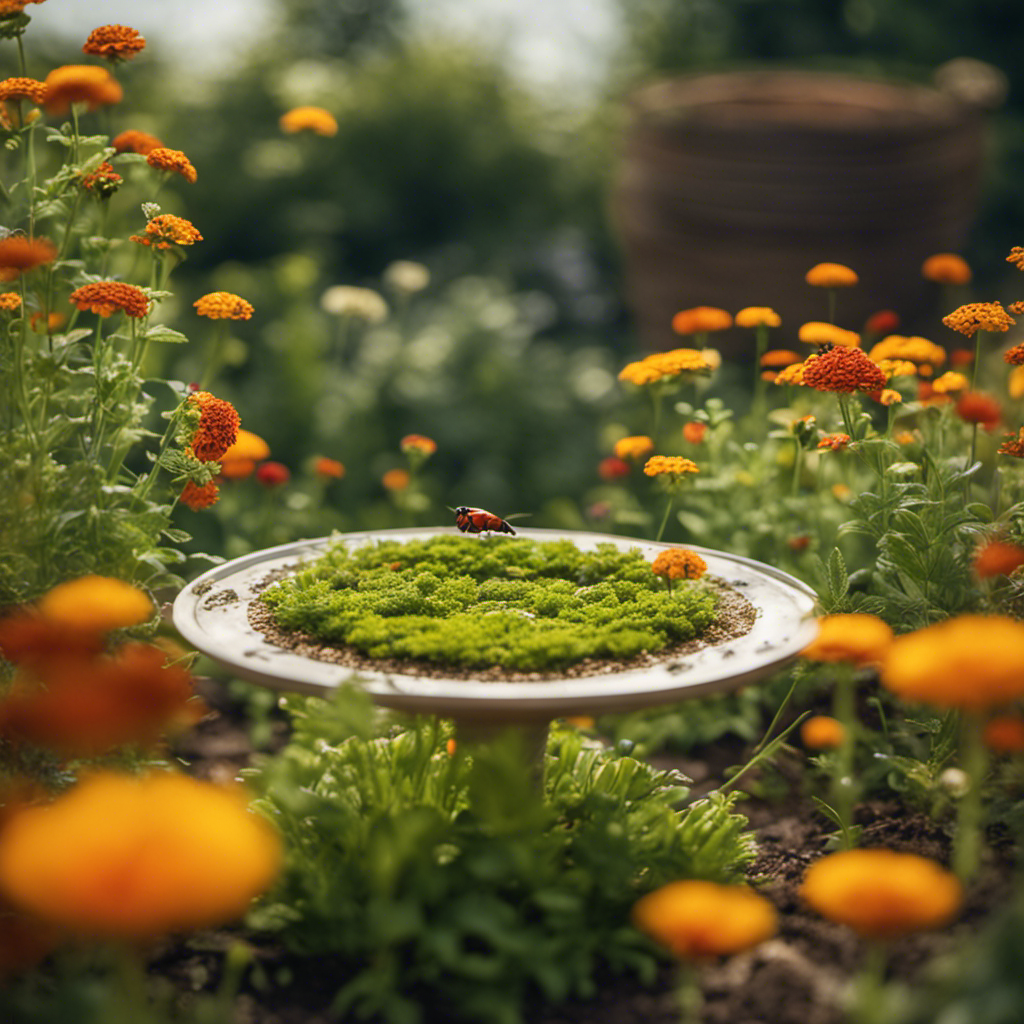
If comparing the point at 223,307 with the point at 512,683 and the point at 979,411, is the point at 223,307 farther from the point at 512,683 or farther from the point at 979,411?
the point at 979,411

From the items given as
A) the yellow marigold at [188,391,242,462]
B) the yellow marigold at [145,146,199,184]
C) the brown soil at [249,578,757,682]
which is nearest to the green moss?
the brown soil at [249,578,757,682]

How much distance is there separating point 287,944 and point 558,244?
5.90m

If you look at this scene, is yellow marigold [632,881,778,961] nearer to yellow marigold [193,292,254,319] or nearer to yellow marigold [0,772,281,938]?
yellow marigold [0,772,281,938]

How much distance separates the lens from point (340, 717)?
1.71 meters

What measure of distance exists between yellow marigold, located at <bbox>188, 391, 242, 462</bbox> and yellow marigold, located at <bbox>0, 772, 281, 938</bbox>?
104 cm

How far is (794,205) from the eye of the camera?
509cm

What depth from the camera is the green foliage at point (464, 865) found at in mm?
1692

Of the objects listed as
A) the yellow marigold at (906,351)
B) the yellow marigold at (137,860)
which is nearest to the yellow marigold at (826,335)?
Result: the yellow marigold at (906,351)

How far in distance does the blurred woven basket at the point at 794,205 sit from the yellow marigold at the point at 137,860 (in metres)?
4.54

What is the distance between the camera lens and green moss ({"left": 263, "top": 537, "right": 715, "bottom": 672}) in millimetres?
1888

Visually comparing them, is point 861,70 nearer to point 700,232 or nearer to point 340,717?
point 700,232

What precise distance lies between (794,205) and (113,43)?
11.8ft

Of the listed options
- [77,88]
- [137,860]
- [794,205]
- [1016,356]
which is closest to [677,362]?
[1016,356]

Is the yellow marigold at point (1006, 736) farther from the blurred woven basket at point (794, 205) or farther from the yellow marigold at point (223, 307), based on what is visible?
the blurred woven basket at point (794, 205)
